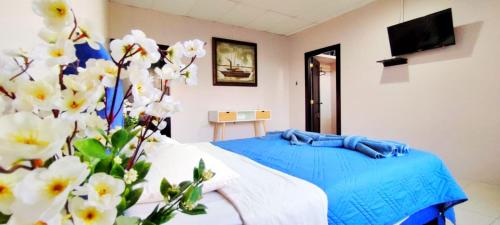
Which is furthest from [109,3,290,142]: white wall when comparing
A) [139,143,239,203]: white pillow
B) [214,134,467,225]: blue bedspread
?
[139,143,239,203]: white pillow

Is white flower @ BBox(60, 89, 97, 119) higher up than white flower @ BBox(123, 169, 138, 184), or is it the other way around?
white flower @ BBox(60, 89, 97, 119)

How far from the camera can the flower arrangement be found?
0.24 meters

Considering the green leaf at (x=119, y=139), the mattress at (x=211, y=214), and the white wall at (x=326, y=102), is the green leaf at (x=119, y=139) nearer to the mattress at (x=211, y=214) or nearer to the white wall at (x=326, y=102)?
the mattress at (x=211, y=214)

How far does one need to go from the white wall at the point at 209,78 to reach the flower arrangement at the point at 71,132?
352 cm

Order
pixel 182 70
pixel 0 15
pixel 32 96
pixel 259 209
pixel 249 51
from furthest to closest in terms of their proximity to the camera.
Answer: pixel 249 51
pixel 259 209
pixel 0 15
pixel 182 70
pixel 32 96

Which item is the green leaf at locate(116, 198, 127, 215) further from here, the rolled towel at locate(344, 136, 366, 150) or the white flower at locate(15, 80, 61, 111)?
the rolled towel at locate(344, 136, 366, 150)

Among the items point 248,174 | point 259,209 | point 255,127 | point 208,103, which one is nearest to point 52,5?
point 259,209

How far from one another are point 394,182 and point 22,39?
5.79 feet

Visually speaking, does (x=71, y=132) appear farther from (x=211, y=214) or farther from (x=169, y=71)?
(x=211, y=214)

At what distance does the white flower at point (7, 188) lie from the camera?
0.80ft

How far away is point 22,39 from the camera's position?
0.75 m

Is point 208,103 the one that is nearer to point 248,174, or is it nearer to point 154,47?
point 248,174

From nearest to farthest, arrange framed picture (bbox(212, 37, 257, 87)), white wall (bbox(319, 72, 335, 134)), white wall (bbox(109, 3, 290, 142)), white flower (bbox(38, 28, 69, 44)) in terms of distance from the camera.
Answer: white flower (bbox(38, 28, 69, 44)), white wall (bbox(109, 3, 290, 142)), framed picture (bbox(212, 37, 257, 87)), white wall (bbox(319, 72, 335, 134))

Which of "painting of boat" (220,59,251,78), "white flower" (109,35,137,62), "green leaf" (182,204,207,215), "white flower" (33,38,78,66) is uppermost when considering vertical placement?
"painting of boat" (220,59,251,78)
